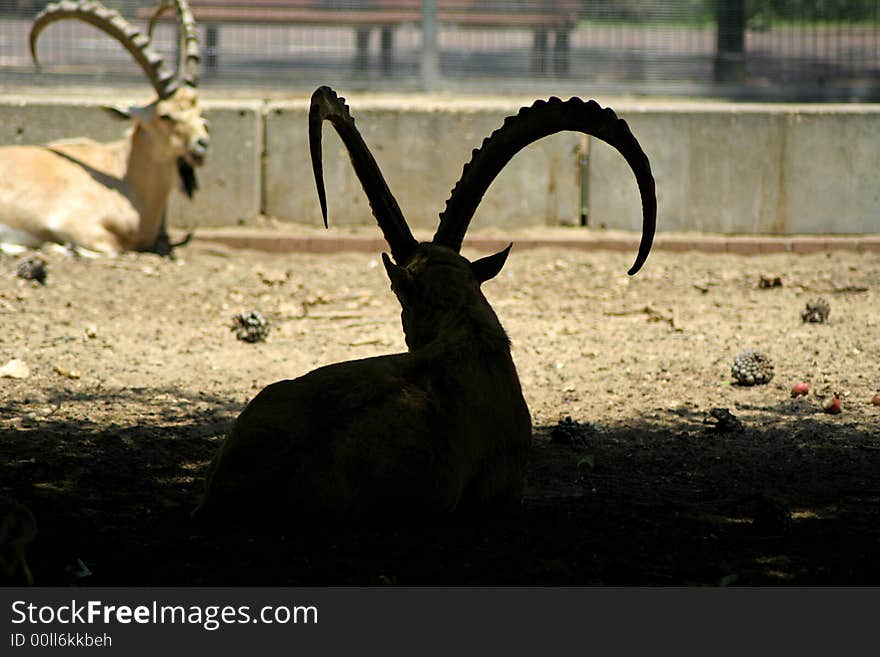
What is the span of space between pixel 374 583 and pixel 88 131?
26.7ft

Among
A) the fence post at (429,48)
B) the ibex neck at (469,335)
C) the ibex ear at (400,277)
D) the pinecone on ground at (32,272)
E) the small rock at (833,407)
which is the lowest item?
the small rock at (833,407)

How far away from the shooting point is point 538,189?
10516 mm

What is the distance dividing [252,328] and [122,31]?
3603 millimetres

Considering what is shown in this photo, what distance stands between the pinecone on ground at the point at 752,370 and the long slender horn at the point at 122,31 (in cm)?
541

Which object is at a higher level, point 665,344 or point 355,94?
point 355,94

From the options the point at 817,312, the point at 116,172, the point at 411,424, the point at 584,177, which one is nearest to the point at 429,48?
the point at 584,177

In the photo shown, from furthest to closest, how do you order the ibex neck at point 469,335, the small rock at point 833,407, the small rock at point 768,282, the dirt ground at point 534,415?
the small rock at point 768,282, the small rock at point 833,407, the ibex neck at point 469,335, the dirt ground at point 534,415

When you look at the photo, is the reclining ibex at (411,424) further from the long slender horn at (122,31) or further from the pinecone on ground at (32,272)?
the long slender horn at (122,31)

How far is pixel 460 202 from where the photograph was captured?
5.02m

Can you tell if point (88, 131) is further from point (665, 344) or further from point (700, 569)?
point (700, 569)

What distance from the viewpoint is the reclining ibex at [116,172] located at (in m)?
10.1

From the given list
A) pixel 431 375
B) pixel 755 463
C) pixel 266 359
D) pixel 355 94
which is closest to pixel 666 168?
pixel 355 94

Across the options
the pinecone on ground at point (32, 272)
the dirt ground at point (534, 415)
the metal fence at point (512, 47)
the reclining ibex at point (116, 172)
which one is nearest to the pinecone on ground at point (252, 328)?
the dirt ground at point (534, 415)

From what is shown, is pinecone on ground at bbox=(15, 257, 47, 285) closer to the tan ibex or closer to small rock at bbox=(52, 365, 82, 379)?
small rock at bbox=(52, 365, 82, 379)
